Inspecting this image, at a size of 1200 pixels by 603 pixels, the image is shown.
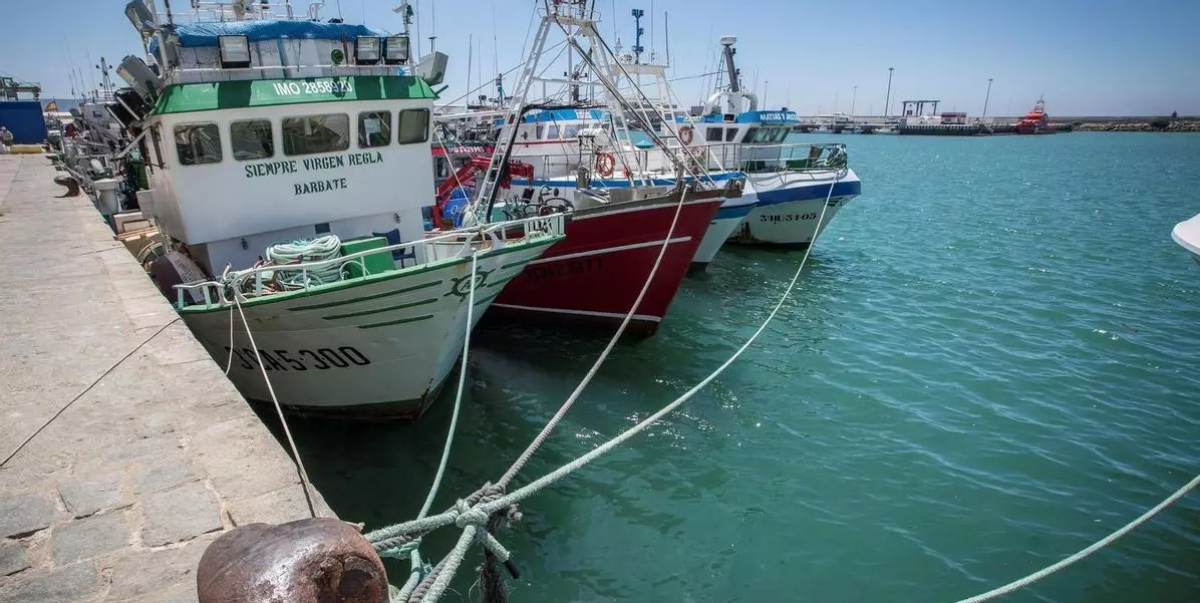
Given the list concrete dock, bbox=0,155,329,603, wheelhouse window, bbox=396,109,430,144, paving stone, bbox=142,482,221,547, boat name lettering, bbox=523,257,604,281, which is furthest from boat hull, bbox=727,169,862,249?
paving stone, bbox=142,482,221,547

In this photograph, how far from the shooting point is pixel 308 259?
688 centimetres

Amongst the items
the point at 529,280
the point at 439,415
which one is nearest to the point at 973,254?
the point at 529,280

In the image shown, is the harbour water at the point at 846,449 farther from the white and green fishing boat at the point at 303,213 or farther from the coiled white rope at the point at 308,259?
the coiled white rope at the point at 308,259

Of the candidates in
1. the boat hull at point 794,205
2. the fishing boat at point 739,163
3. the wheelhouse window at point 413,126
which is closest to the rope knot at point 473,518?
the wheelhouse window at point 413,126

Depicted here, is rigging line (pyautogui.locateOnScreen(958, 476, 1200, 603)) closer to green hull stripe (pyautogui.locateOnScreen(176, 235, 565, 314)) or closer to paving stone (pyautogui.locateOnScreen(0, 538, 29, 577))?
paving stone (pyautogui.locateOnScreen(0, 538, 29, 577))

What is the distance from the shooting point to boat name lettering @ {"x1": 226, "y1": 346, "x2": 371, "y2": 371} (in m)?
7.14

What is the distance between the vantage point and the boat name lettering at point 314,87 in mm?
7418

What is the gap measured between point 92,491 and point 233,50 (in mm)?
5452

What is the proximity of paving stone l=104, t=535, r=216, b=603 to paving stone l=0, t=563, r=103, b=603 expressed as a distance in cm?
8

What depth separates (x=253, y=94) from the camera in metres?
7.29

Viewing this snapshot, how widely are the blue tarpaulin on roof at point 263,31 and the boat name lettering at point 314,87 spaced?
63 centimetres

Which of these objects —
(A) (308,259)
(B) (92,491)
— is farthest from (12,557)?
(A) (308,259)

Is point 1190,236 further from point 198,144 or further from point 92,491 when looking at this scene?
point 198,144

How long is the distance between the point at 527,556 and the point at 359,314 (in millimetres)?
2928
